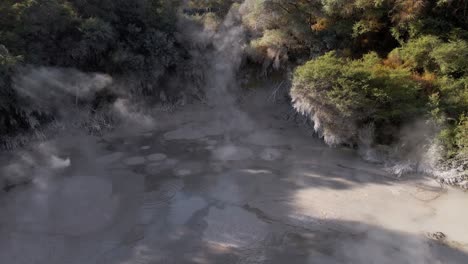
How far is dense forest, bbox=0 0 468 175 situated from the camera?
13.9 m

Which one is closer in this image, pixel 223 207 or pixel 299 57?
pixel 223 207

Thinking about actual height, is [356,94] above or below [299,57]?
below

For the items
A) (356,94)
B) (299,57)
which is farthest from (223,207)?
(299,57)

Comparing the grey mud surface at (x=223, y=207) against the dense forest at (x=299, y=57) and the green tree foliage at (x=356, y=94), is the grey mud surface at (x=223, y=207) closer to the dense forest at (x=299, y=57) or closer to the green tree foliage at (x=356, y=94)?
the green tree foliage at (x=356, y=94)

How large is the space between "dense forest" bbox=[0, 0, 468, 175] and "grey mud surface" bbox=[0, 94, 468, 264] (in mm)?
1769

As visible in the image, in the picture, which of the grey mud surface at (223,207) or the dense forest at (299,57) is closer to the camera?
the grey mud surface at (223,207)

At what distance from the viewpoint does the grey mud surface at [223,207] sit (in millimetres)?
10656

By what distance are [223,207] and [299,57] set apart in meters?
8.95

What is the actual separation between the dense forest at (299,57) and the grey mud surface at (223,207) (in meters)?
1.77

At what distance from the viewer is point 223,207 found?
1248 centimetres

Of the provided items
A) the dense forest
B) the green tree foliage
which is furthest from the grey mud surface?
the dense forest

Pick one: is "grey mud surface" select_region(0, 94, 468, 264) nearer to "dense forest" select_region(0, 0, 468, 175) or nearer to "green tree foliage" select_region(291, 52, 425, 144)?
"green tree foliage" select_region(291, 52, 425, 144)

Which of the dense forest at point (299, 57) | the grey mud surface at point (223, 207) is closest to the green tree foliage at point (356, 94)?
the dense forest at point (299, 57)

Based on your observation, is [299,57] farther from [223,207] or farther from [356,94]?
[223,207]
